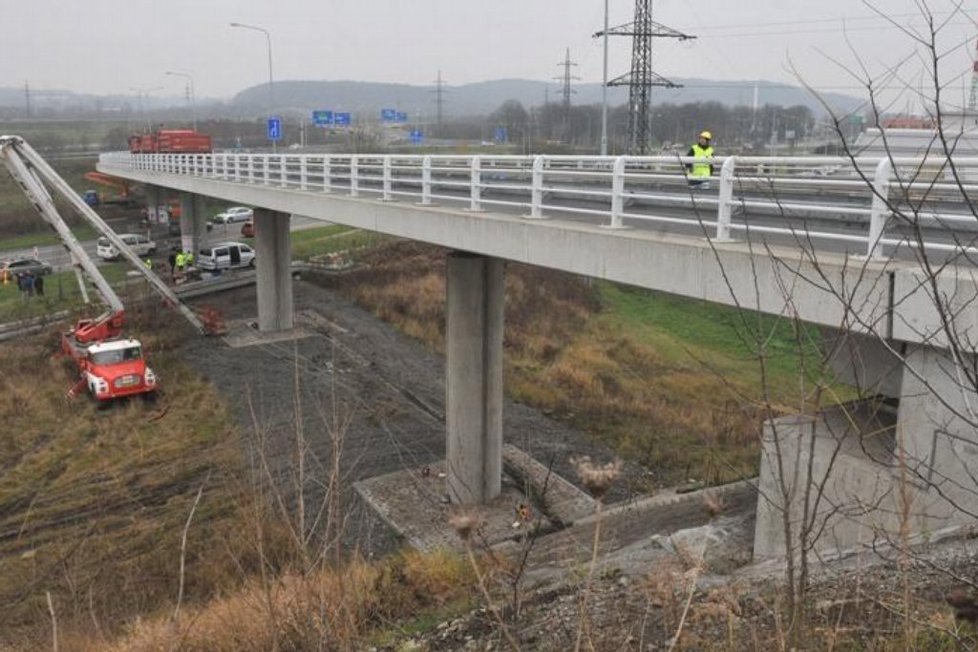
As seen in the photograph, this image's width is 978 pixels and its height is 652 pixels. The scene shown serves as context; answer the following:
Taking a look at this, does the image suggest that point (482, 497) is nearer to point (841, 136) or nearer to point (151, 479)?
point (151, 479)

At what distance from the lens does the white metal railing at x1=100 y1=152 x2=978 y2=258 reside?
568 cm

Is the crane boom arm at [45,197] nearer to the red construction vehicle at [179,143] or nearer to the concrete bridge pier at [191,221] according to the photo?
the concrete bridge pier at [191,221]

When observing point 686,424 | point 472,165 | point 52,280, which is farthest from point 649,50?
point 52,280

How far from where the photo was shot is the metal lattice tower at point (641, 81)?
31.2 m

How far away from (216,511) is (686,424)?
1059cm

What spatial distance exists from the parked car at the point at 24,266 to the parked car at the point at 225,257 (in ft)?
25.2

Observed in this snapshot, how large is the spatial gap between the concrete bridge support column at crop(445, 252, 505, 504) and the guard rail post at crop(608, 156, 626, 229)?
4806 millimetres

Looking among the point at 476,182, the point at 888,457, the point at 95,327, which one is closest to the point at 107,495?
the point at 95,327

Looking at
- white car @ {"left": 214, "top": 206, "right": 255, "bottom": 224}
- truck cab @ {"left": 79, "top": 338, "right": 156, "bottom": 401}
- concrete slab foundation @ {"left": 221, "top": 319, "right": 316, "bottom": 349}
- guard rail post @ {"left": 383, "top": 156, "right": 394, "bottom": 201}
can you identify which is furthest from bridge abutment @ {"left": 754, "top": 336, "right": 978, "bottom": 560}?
white car @ {"left": 214, "top": 206, "right": 255, "bottom": 224}

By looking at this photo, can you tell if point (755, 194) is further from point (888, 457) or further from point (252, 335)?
point (252, 335)

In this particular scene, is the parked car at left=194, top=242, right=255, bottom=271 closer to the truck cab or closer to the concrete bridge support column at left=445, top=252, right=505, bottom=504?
the truck cab

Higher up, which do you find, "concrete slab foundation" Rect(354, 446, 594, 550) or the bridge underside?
the bridge underside

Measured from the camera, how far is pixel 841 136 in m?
3.38

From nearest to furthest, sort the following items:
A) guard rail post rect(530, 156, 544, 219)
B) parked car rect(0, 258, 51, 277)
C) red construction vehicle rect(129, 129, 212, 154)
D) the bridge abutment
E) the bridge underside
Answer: the bridge underside, the bridge abutment, guard rail post rect(530, 156, 544, 219), parked car rect(0, 258, 51, 277), red construction vehicle rect(129, 129, 212, 154)
